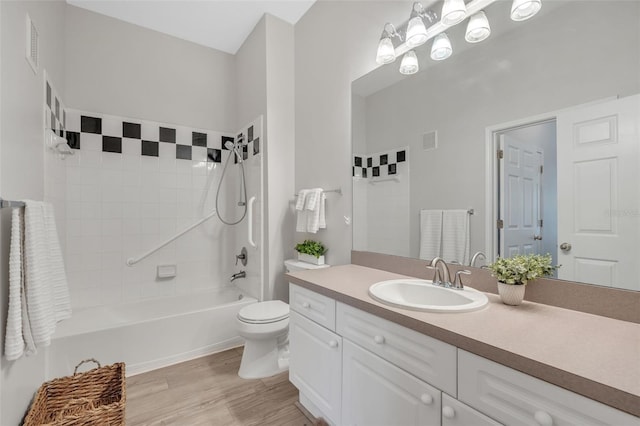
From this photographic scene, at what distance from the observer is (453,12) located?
4.38ft

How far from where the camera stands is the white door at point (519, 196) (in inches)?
45.1

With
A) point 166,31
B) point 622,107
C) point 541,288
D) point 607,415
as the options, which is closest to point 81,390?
point 607,415

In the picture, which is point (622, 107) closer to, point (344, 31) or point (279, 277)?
point (344, 31)

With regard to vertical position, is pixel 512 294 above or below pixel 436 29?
below

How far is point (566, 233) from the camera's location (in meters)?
1.06

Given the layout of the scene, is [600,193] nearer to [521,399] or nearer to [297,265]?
[521,399]

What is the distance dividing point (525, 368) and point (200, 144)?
3060 mm

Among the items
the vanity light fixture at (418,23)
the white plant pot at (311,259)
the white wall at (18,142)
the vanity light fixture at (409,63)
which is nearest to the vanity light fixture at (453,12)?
the vanity light fixture at (418,23)

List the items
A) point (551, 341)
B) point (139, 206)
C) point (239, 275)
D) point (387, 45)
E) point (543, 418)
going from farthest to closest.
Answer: point (239, 275)
point (139, 206)
point (387, 45)
point (551, 341)
point (543, 418)

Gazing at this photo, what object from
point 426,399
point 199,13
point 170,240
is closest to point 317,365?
point 426,399

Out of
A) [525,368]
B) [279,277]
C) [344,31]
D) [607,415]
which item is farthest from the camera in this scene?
[279,277]

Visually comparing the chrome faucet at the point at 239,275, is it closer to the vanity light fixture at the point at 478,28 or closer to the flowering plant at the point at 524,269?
the flowering plant at the point at 524,269

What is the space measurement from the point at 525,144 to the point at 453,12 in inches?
27.9

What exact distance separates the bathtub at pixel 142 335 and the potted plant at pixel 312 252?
0.71 m
